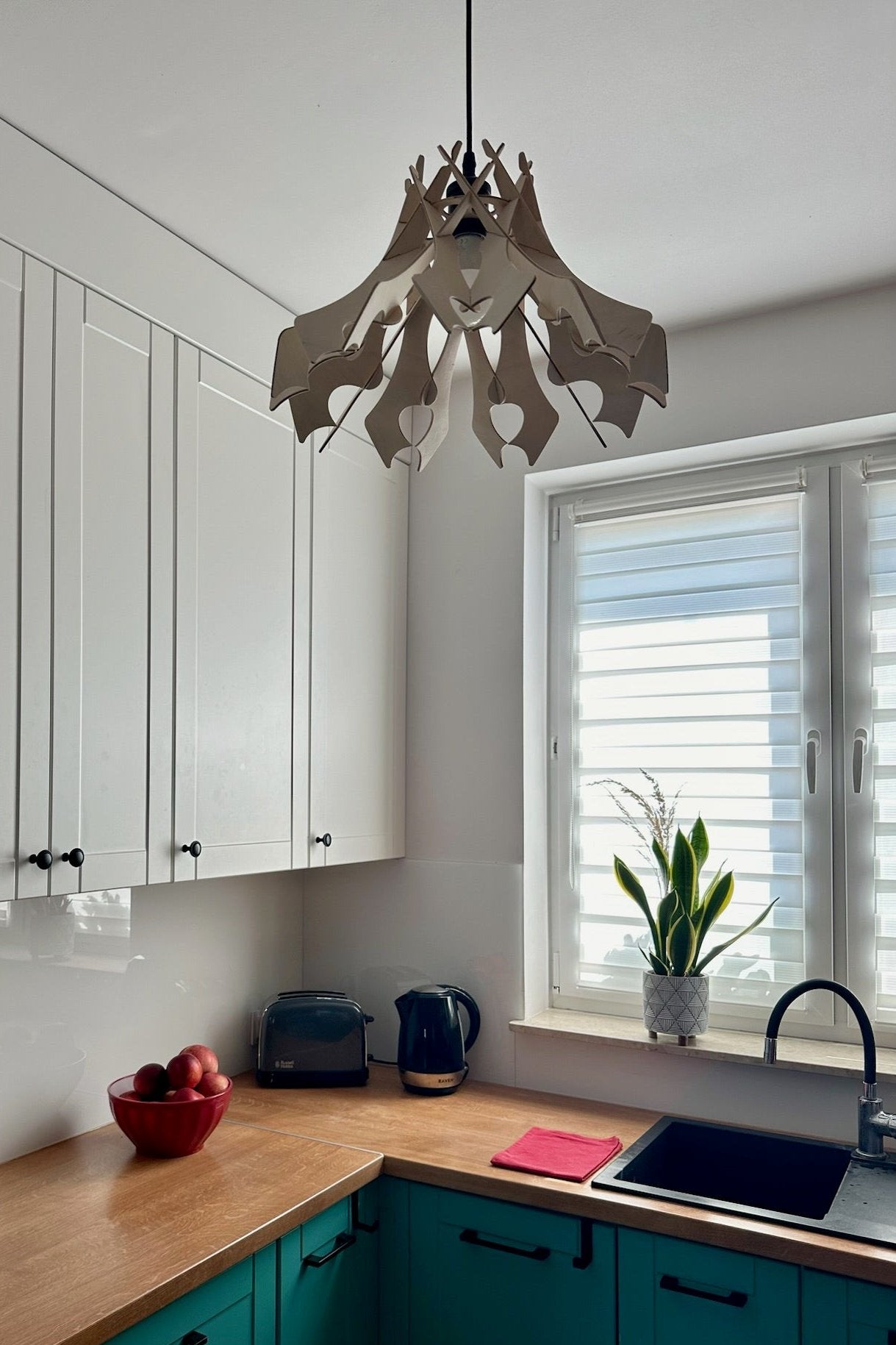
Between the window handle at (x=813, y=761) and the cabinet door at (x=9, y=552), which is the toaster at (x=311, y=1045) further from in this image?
the window handle at (x=813, y=761)

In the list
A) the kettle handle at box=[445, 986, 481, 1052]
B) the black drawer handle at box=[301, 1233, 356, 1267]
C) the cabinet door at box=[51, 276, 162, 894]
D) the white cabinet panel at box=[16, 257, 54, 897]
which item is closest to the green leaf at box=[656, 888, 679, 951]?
the kettle handle at box=[445, 986, 481, 1052]

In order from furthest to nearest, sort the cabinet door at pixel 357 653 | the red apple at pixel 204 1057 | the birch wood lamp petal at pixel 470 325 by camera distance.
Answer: the cabinet door at pixel 357 653 → the red apple at pixel 204 1057 → the birch wood lamp petal at pixel 470 325

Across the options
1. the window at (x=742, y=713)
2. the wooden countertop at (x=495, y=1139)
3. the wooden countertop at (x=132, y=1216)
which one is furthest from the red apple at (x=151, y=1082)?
the window at (x=742, y=713)

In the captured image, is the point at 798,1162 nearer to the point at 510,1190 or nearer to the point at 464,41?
the point at 510,1190

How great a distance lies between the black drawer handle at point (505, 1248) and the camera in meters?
1.89

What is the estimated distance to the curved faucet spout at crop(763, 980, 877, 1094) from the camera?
202cm

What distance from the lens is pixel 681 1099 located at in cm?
235

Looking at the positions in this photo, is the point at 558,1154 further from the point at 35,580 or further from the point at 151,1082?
the point at 35,580

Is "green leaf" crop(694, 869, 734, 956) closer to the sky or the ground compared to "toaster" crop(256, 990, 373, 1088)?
closer to the sky

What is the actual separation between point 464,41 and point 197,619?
3.61ft

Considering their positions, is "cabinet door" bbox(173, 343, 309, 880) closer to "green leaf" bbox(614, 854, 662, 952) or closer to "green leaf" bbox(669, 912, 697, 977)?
"green leaf" bbox(614, 854, 662, 952)

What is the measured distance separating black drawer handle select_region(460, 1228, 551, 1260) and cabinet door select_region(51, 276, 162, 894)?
0.90m

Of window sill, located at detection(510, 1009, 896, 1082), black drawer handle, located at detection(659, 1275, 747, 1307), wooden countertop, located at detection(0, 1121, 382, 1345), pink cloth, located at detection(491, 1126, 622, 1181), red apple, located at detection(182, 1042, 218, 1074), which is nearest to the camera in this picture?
wooden countertop, located at detection(0, 1121, 382, 1345)

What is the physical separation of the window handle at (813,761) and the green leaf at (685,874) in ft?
1.04
